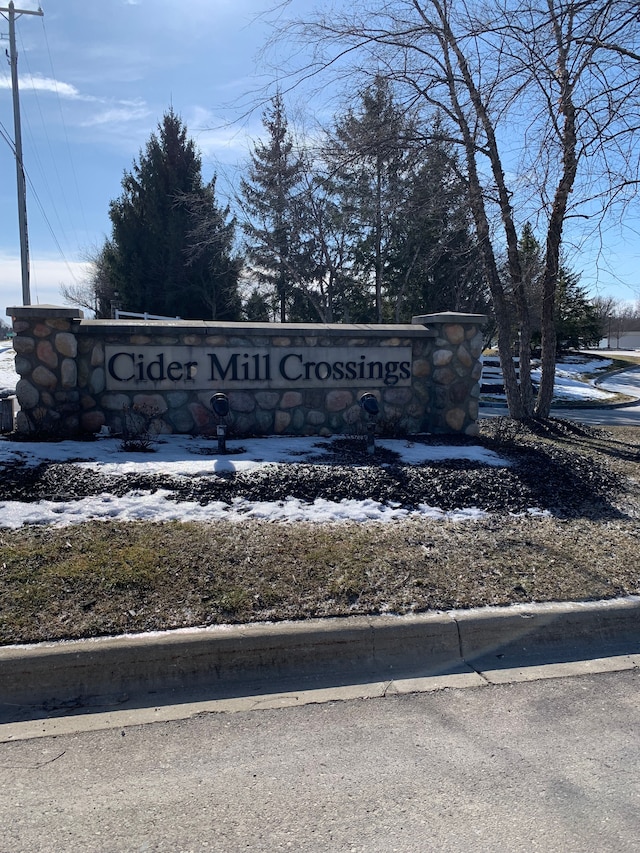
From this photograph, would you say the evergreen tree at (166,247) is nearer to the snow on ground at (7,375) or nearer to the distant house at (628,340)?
the snow on ground at (7,375)

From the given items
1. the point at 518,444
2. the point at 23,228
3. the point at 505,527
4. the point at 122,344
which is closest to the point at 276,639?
the point at 505,527

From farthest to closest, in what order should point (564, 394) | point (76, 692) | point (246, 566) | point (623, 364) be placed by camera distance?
1. point (623, 364)
2. point (564, 394)
3. point (246, 566)
4. point (76, 692)

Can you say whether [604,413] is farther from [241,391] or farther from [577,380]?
[241,391]

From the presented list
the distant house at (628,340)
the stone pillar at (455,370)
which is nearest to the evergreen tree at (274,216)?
the stone pillar at (455,370)

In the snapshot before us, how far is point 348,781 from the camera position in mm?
2781

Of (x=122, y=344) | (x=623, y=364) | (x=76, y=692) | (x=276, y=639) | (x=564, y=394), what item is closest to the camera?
(x=76, y=692)

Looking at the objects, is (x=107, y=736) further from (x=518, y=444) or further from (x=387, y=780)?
(x=518, y=444)

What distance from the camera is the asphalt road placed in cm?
245

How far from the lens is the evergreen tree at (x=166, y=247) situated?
27.2 metres

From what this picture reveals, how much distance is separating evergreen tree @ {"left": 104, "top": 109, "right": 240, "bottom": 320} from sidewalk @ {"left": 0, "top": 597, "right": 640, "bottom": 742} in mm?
24646

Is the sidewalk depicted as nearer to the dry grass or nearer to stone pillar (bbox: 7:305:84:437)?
the dry grass

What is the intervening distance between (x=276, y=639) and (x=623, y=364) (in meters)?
44.2

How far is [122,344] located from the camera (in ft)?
26.3

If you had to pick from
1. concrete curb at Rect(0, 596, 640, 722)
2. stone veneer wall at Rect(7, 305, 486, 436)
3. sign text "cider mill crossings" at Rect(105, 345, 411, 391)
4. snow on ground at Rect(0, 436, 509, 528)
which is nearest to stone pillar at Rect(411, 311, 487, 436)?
stone veneer wall at Rect(7, 305, 486, 436)
